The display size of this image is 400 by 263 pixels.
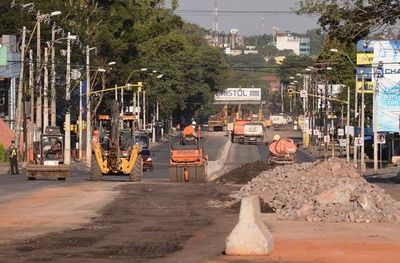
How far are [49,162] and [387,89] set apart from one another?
37795 mm

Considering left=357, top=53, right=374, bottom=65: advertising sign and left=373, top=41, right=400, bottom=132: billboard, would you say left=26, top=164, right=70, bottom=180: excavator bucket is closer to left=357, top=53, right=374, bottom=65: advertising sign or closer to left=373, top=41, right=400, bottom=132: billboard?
left=373, top=41, right=400, bottom=132: billboard

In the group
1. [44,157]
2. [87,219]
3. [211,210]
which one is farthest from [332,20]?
[87,219]

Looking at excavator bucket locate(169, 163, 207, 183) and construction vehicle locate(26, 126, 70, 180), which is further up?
construction vehicle locate(26, 126, 70, 180)

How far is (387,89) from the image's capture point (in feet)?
281

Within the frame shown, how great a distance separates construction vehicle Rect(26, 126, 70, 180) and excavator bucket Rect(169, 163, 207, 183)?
573 cm

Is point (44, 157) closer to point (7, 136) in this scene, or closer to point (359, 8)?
point (359, 8)

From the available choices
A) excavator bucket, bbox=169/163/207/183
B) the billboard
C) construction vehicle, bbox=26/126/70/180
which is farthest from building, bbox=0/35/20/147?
excavator bucket, bbox=169/163/207/183

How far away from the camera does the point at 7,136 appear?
95.1 metres

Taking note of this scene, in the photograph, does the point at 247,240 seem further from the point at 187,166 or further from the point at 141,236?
A: the point at 187,166

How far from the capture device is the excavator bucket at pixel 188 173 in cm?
5794

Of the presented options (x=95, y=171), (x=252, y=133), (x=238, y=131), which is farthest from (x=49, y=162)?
(x=238, y=131)

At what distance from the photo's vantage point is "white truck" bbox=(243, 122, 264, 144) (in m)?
141

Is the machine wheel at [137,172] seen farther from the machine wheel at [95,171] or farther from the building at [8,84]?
the building at [8,84]

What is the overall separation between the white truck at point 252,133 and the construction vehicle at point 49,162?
268 feet
